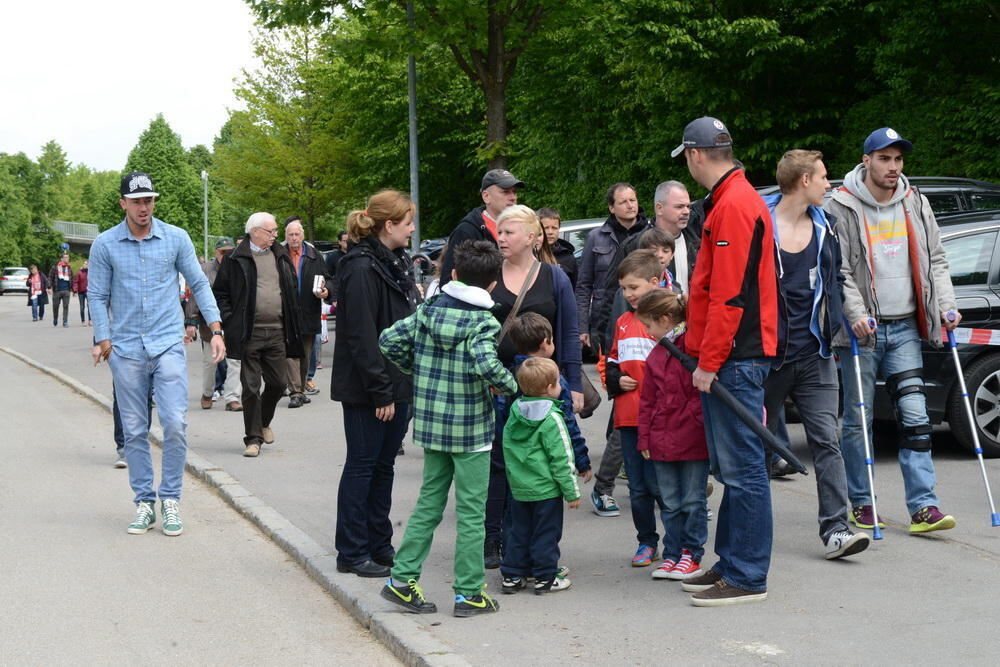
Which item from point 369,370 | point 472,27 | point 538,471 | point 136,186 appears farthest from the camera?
point 472,27

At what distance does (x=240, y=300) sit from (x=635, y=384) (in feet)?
15.7

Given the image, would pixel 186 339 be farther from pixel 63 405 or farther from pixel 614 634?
pixel 63 405

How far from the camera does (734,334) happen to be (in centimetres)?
550

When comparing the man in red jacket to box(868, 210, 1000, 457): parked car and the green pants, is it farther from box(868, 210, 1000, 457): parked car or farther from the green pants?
box(868, 210, 1000, 457): parked car

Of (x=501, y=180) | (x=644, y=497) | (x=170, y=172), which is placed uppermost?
(x=170, y=172)

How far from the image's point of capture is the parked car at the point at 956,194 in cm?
1167

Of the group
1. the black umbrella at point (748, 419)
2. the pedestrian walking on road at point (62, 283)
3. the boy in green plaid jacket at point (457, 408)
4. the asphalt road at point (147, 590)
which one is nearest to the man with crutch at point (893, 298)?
the black umbrella at point (748, 419)

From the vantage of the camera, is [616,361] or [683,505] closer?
[683,505]

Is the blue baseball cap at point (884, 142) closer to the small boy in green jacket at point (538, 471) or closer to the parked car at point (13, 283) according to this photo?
the small boy in green jacket at point (538, 471)

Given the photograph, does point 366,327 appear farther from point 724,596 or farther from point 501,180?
point 724,596

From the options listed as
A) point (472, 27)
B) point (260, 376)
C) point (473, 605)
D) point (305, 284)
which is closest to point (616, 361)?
point (473, 605)

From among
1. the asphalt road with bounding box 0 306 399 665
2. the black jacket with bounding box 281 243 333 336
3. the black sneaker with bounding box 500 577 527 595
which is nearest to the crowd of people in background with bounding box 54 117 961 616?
Result: the black sneaker with bounding box 500 577 527 595

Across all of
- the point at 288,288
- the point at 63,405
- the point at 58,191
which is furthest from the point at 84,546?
the point at 58,191

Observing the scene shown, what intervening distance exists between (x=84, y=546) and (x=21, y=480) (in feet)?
8.72
